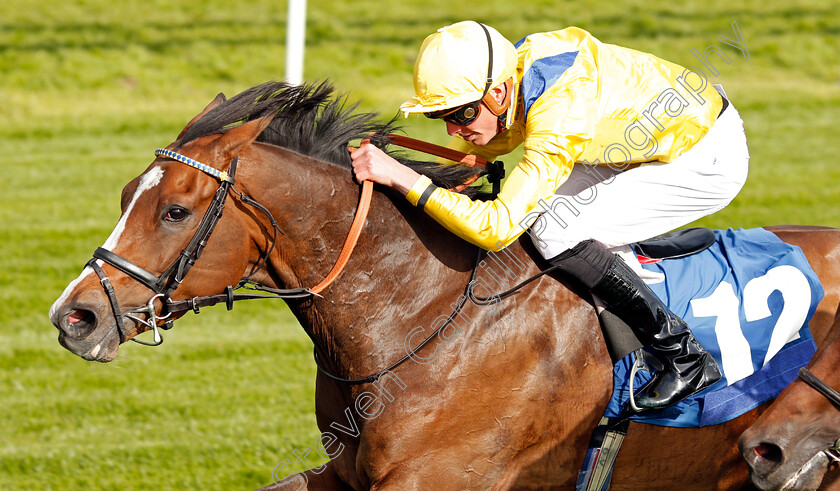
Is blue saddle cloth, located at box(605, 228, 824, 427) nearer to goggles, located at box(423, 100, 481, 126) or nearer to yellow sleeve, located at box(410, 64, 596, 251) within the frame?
yellow sleeve, located at box(410, 64, 596, 251)

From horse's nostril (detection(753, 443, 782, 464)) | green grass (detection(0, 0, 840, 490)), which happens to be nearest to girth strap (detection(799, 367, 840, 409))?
horse's nostril (detection(753, 443, 782, 464))

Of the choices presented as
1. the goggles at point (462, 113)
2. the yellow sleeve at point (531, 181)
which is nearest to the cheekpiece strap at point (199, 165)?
the yellow sleeve at point (531, 181)

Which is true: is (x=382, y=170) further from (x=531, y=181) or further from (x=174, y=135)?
(x=174, y=135)

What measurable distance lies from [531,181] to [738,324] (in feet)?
3.29

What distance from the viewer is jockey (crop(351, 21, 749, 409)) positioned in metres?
3.03

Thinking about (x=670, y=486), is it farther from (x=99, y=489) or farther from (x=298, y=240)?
(x=99, y=489)

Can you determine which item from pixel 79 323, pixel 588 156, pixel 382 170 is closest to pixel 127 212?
pixel 79 323

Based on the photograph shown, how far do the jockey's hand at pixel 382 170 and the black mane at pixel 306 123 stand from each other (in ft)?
0.23

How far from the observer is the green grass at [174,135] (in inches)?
208

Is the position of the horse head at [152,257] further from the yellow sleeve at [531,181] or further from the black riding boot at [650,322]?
the black riding boot at [650,322]

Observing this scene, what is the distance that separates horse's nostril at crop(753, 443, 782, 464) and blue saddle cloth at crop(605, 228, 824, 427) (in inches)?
20.0

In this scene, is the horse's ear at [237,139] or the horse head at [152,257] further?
the horse's ear at [237,139]

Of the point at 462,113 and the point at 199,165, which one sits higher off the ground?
the point at 462,113

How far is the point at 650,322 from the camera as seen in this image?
3182 millimetres
